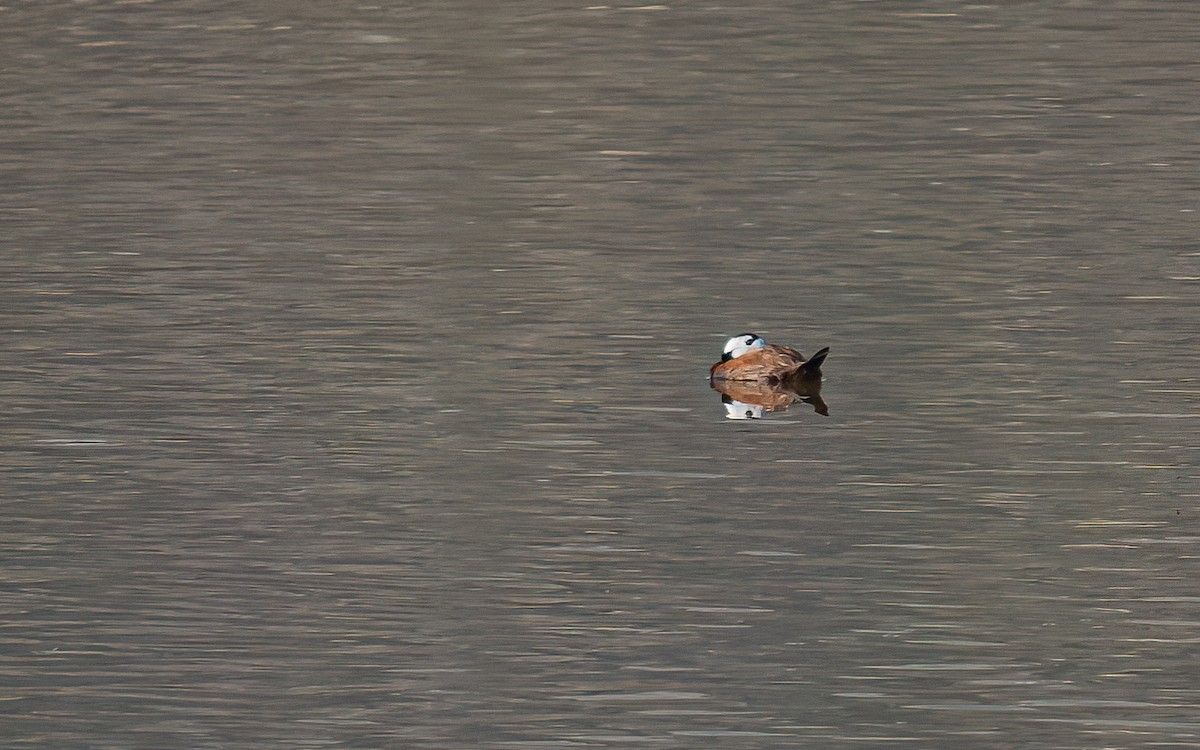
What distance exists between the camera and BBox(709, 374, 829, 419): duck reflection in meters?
13.9

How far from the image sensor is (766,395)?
46.7ft

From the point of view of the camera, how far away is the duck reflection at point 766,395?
1388 cm

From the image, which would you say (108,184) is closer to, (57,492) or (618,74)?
(618,74)

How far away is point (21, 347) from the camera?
15.4m

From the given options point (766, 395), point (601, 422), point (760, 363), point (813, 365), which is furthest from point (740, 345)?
point (601, 422)

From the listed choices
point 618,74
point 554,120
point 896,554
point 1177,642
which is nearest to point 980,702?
point 1177,642

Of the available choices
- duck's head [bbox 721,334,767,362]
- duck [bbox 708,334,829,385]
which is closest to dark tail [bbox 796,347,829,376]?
duck [bbox 708,334,829,385]

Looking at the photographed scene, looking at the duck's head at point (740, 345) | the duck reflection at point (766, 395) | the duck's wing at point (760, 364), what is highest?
the duck's head at point (740, 345)

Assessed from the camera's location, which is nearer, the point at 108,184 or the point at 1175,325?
the point at 1175,325

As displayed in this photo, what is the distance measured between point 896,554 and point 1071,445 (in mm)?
1987

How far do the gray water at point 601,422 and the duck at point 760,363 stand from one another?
0.18 m

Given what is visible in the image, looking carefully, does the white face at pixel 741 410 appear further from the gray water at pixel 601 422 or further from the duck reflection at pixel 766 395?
the gray water at pixel 601 422

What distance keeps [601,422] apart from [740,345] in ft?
4.45

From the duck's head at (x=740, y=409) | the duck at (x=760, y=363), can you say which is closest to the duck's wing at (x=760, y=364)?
the duck at (x=760, y=363)
